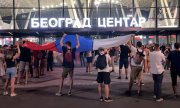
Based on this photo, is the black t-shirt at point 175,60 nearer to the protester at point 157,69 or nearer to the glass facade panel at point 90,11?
the protester at point 157,69

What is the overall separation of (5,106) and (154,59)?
15.4ft

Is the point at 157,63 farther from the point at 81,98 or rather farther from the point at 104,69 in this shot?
the point at 81,98

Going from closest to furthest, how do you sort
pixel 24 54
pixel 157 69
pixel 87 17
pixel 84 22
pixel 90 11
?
pixel 157 69 < pixel 24 54 < pixel 84 22 < pixel 87 17 < pixel 90 11

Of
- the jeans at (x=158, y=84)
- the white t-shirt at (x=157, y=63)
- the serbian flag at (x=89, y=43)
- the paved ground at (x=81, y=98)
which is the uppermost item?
the serbian flag at (x=89, y=43)

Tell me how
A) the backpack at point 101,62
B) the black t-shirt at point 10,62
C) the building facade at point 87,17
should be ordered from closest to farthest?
the backpack at point 101,62 → the black t-shirt at point 10,62 → the building facade at point 87,17

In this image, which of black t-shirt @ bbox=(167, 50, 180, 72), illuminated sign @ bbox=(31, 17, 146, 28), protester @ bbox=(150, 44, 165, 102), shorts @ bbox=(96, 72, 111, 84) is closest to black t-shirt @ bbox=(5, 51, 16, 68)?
shorts @ bbox=(96, 72, 111, 84)

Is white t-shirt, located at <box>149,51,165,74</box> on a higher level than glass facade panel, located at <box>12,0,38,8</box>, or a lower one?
lower

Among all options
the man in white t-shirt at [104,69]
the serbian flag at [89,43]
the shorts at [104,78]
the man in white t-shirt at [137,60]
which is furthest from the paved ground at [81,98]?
the serbian flag at [89,43]

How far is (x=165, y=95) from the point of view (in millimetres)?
11570

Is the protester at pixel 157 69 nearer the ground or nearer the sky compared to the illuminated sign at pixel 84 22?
nearer the ground

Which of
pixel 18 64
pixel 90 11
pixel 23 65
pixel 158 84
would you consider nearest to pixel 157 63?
pixel 158 84

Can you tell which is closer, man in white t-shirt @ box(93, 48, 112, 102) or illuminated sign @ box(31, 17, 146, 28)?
man in white t-shirt @ box(93, 48, 112, 102)

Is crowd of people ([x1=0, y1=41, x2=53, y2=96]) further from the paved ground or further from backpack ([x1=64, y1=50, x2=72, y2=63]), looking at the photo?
backpack ([x1=64, y1=50, x2=72, y2=63])

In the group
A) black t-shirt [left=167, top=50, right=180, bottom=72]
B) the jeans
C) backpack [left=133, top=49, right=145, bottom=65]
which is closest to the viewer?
the jeans
